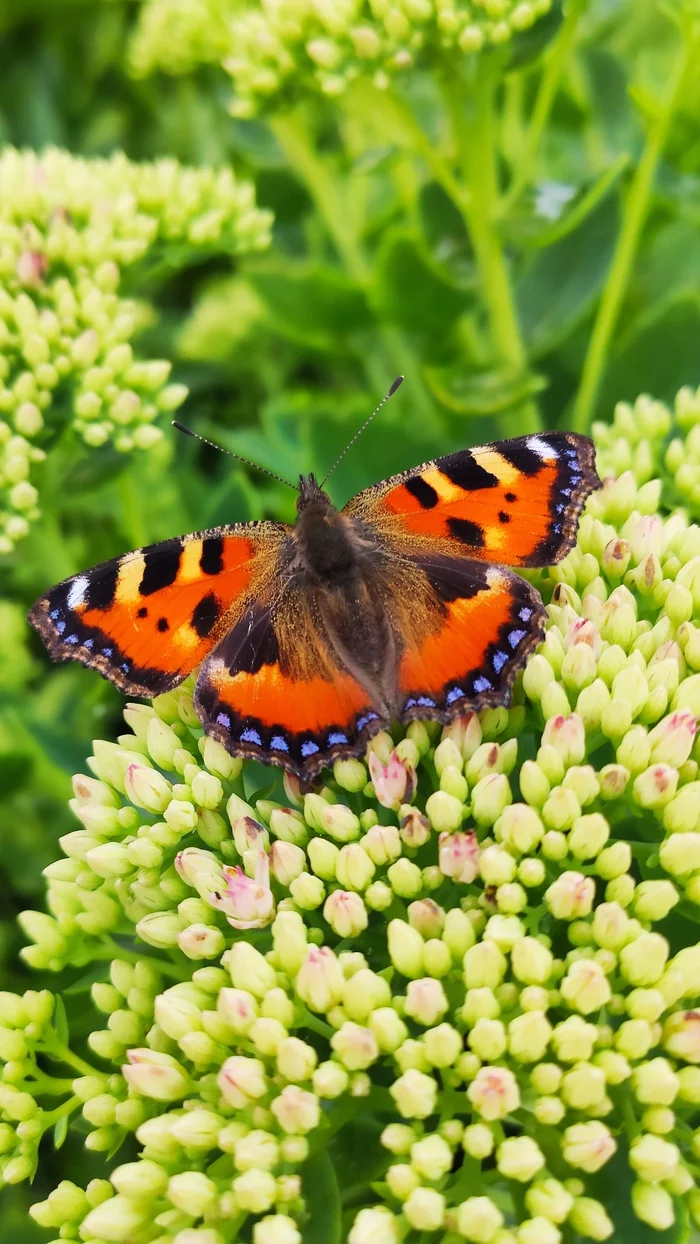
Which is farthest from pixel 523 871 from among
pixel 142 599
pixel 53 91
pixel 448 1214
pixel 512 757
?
pixel 53 91

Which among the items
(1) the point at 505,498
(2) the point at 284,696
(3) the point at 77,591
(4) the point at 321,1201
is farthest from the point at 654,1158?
(3) the point at 77,591

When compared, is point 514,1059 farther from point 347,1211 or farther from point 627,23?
point 627,23

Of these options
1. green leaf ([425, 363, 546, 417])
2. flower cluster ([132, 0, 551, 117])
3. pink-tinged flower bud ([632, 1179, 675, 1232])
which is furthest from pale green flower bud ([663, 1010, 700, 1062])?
flower cluster ([132, 0, 551, 117])

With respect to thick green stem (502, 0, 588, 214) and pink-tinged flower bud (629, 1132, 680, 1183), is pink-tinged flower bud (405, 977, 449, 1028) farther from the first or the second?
thick green stem (502, 0, 588, 214)

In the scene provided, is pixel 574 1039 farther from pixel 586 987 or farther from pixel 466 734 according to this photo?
pixel 466 734

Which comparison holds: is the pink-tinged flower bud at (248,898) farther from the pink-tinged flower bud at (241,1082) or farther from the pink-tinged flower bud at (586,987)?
the pink-tinged flower bud at (586,987)

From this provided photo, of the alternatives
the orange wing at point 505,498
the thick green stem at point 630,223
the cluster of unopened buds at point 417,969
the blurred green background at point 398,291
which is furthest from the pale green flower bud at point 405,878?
the thick green stem at point 630,223
